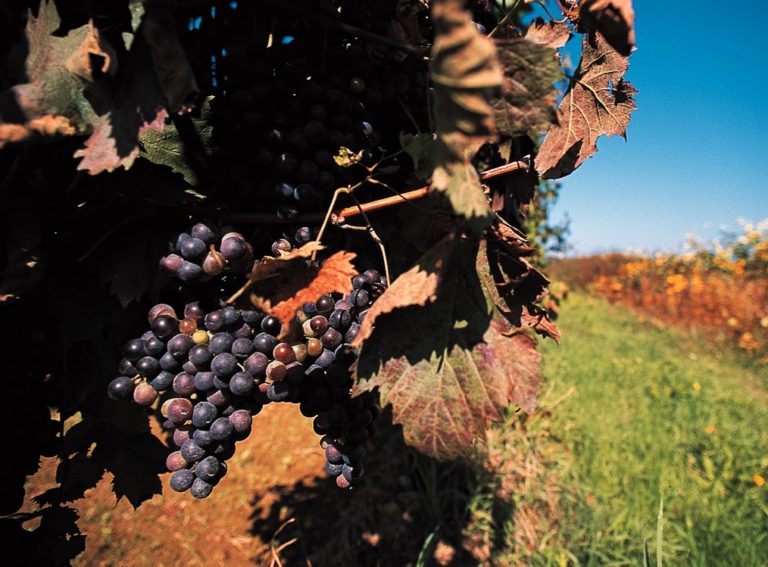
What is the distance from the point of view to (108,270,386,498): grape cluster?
68 cm

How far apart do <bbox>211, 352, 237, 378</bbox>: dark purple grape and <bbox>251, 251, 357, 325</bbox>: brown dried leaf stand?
12 cm

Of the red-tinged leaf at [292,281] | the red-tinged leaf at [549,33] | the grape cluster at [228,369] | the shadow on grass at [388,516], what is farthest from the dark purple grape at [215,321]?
the shadow on grass at [388,516]

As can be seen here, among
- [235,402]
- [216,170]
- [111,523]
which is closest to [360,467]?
[235,402]

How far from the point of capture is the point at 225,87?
2.52 ft

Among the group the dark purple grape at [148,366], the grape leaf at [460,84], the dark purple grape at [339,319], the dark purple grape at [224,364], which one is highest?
the grape leaf at [460,84]

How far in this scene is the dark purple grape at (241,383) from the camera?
0.67 m

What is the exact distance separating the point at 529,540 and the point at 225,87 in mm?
3174

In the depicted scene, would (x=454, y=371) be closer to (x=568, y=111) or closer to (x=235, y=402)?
(x=235, y=402)

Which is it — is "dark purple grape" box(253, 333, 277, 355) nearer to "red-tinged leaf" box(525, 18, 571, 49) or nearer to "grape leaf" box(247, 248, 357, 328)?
"grape leaf" box(247, 248, 357, 328)

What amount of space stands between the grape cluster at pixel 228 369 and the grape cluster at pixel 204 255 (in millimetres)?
71

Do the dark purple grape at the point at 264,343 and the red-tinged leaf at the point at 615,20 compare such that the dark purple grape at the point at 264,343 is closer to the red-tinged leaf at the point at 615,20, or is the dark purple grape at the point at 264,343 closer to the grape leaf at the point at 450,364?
the grape leaf at the point at 450,364

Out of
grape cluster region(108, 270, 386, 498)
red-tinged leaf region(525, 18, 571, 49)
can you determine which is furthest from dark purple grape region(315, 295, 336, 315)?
red-tinged leaf region(525, 18, 571, 49)

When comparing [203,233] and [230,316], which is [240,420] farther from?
[203,233]

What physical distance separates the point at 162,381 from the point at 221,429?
0.39 feet
